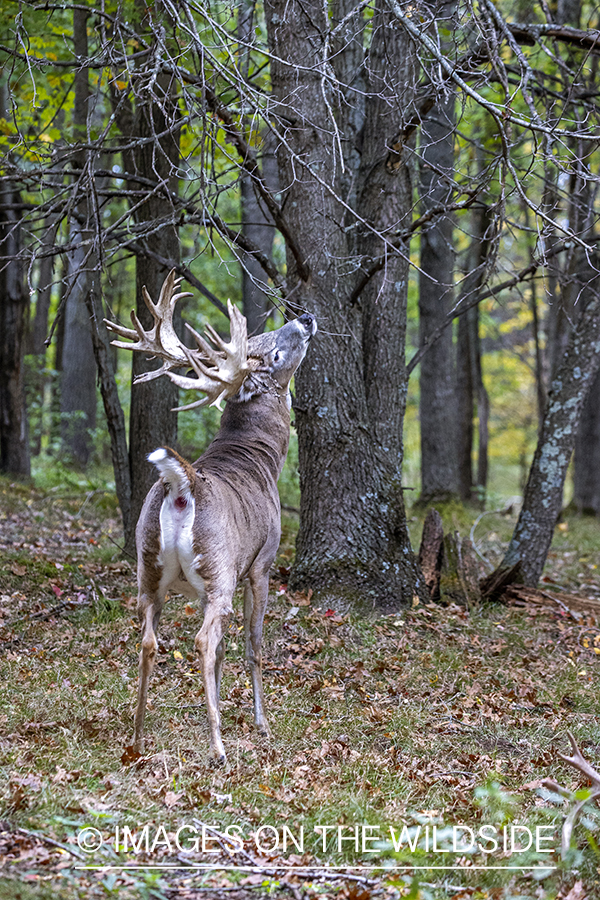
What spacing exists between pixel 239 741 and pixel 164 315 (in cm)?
261

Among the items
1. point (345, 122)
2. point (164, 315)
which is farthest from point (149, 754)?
point (345, 122)

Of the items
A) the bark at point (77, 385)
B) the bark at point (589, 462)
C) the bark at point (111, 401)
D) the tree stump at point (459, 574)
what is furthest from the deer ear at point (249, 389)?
the bark at point (77, 385)

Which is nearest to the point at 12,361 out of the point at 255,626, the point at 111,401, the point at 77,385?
the point at 111,401

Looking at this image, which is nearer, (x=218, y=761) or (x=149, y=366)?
(x=218, y=761)

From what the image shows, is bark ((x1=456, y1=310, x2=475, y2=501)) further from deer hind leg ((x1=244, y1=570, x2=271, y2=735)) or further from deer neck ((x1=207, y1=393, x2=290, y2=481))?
deer hind leg ((x1=244, y1=570, x2=271, y2=735))

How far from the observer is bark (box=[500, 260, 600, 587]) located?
25.8 feet

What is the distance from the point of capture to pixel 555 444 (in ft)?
26.2

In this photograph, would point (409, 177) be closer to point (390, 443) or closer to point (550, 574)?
point (390, 443)

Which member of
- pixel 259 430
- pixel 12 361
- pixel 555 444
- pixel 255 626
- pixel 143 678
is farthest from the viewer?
pixel 12 361

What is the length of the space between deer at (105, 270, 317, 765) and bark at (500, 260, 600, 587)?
11.0 feet

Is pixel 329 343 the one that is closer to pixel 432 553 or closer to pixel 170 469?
pixel 432 553

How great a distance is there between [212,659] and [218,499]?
86 centimetres

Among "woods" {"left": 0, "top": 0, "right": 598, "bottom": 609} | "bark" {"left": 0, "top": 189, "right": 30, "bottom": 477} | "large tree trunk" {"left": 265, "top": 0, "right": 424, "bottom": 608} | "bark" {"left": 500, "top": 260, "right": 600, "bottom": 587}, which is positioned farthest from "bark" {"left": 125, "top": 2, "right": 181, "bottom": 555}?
"bark" {"left": 0, "top": 189, "right": 30, "bottom": 477}

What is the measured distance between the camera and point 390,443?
7.39m
